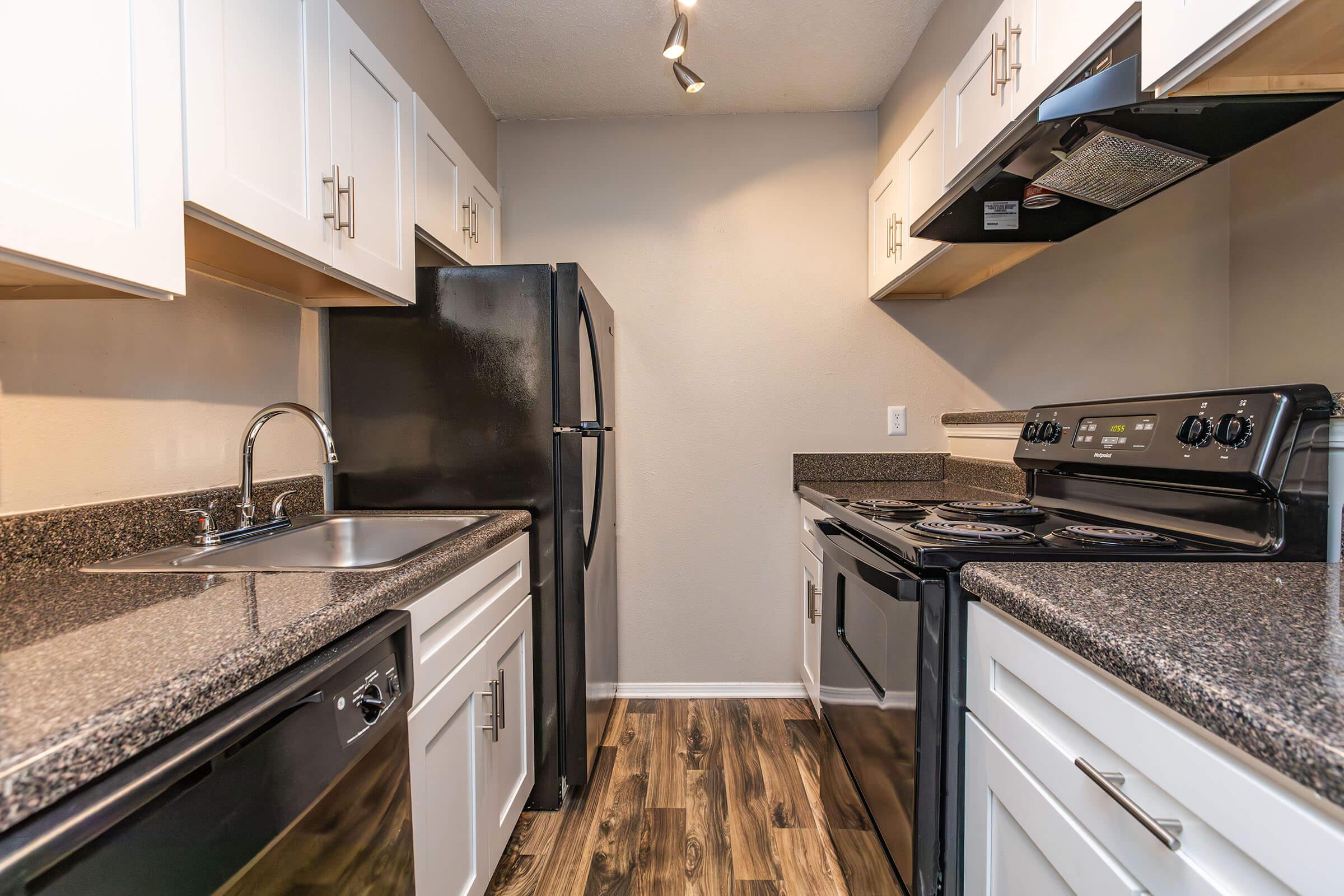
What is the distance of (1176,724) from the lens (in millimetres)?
569

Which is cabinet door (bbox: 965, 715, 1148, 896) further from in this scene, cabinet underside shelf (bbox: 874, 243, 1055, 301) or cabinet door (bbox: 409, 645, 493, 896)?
cabinet underside shelf (bbox: 874, 243, 1055, 301)

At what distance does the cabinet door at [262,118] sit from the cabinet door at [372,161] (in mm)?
50

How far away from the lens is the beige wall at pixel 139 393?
39.2 inches

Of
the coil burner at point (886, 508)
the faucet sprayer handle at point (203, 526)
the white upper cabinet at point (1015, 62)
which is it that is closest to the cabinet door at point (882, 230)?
the white upper cabinet at point (1015, 62)

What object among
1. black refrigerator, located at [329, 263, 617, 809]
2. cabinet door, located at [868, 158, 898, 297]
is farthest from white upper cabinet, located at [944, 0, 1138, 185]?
black refrigerator, located at [329, 263, 617, 809]

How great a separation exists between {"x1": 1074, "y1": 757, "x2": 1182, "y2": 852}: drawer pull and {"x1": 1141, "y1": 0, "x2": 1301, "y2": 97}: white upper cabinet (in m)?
0.94

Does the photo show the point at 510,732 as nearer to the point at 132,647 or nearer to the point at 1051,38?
the point at 132,647

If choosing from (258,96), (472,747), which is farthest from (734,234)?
(472,747)

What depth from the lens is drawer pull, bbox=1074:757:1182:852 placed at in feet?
1.84

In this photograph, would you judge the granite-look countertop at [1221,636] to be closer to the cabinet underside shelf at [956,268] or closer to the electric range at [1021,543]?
the electric range at [1021,543]

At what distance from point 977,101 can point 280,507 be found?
1929 millimetres

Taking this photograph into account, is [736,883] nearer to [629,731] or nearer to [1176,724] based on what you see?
[629,731]

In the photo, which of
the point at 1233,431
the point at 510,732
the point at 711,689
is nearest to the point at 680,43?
the point at 1233,431

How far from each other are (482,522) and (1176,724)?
136 centimetres
